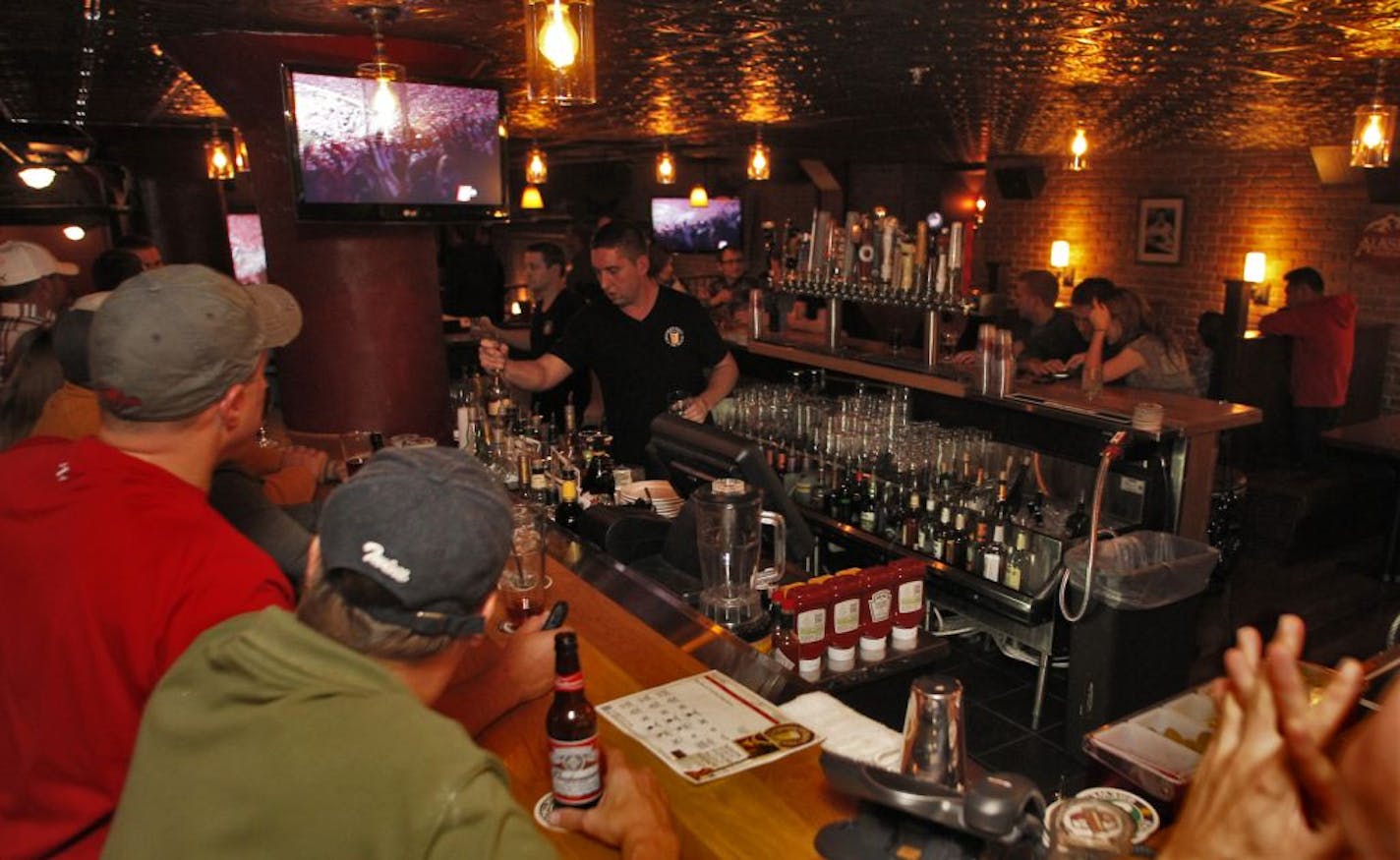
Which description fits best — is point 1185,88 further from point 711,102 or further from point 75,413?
point 75,413

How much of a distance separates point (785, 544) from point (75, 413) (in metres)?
2.04

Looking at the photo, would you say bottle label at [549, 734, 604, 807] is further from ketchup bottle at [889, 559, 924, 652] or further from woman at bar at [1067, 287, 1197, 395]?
woman at bar at [1067, 287, 1197, 395]

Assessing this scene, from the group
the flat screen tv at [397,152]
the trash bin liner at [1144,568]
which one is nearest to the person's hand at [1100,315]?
the trash bin liner at [1144,568]

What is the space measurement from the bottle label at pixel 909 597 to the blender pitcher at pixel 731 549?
343mm

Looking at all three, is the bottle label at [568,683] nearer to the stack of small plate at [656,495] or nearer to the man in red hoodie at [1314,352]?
the stack of small plate at [656,495]

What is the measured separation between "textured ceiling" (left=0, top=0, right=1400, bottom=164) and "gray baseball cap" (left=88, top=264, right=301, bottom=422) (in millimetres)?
2139

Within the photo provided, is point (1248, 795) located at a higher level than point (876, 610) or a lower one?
higher

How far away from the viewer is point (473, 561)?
4.04 feet

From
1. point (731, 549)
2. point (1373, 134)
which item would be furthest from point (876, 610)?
point (1373, 134)

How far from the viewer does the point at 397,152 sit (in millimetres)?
4109

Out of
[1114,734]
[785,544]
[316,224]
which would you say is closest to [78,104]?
[316,224]

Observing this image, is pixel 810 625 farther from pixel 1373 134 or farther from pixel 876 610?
pixel 1373 134

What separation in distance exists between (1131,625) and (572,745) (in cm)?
298

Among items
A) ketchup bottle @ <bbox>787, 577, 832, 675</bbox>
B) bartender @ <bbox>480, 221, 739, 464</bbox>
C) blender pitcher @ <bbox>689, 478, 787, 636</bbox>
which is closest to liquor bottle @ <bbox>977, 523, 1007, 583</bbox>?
bartender @ <bbox>480, 221, 739, 464</bbox>
